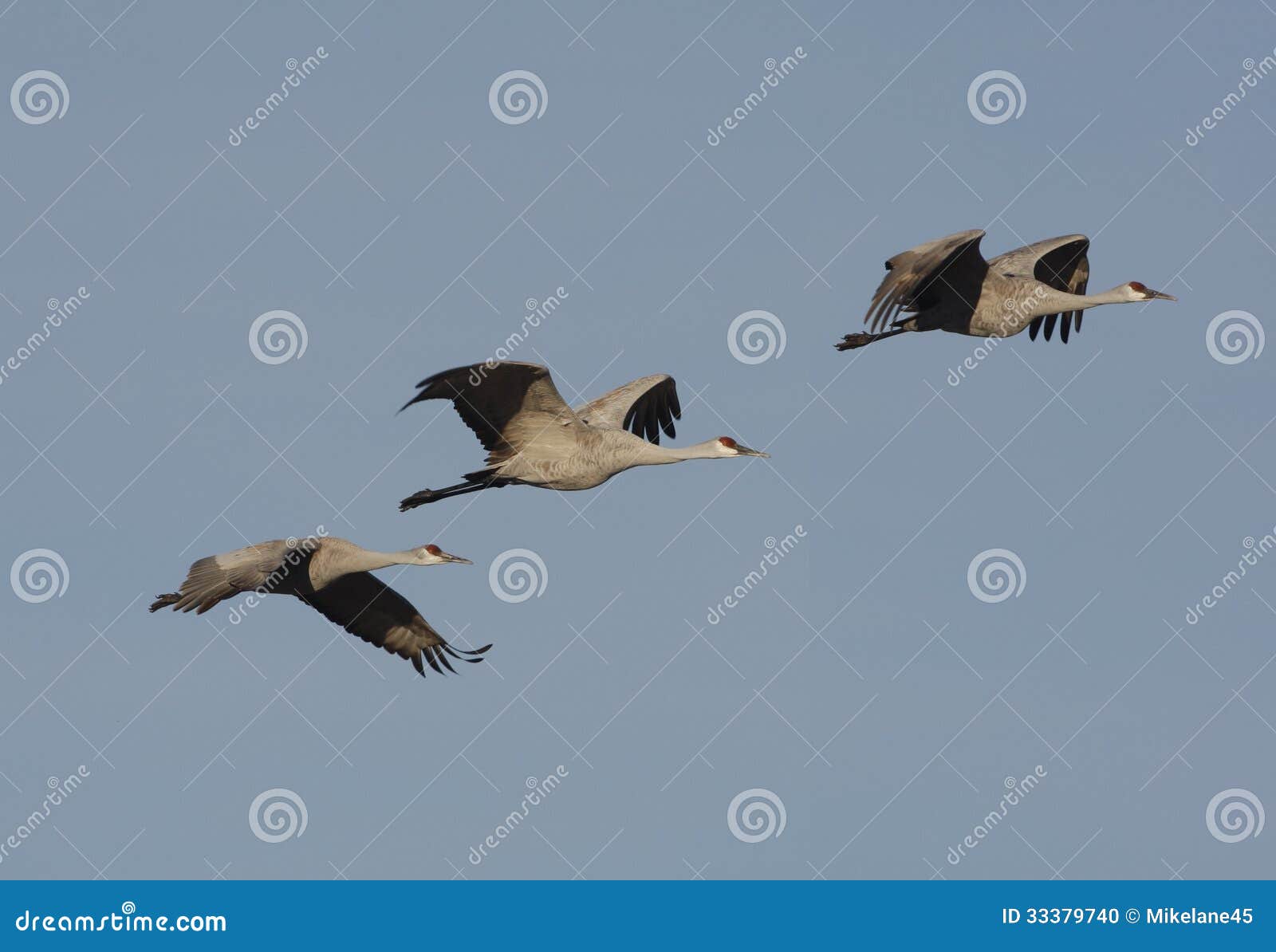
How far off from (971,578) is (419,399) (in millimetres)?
8641

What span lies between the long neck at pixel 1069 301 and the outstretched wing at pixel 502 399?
18.0 feet

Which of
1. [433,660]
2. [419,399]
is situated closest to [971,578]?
[433,660]

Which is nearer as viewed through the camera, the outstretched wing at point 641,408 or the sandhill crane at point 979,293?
the sandhill crane at point 979,293

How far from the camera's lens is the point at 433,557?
24.0 meters

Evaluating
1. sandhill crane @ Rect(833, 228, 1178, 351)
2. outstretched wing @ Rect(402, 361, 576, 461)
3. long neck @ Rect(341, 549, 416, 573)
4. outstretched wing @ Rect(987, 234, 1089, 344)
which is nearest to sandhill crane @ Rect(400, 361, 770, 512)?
outstretched wing @ Rect(402, 361, 576, 461)

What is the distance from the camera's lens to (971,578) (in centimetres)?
2911

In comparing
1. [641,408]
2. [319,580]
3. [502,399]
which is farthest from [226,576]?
[641,408]

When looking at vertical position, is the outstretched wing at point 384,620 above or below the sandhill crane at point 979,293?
below

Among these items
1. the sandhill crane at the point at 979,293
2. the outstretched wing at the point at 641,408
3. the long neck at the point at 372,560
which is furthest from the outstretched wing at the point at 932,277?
the long neck at the point at 372,560

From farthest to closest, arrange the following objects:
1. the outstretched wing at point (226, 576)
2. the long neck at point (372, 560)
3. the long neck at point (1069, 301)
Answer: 1. the long neck at point (1069, 301)
2. the long neck at point (372, 560)
3. the outstretched wing at point (226, 576)

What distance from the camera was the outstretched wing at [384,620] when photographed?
2591cm

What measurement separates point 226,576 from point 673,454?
462 centimetres

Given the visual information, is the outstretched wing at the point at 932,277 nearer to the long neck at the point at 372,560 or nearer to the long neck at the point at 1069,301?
the long neck at the point at 1069,301

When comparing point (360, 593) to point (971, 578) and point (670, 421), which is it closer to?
point (670, 421)
